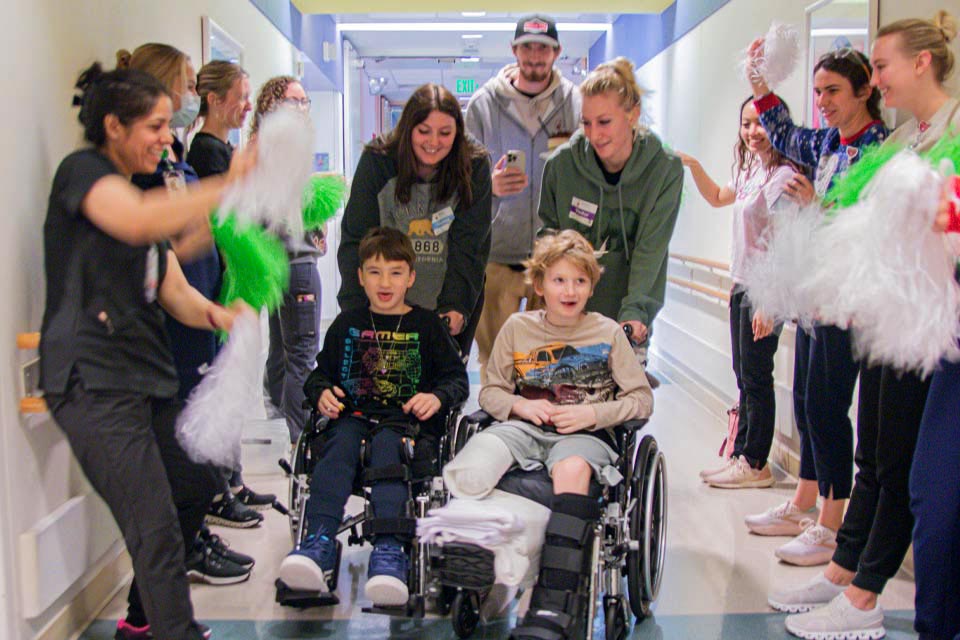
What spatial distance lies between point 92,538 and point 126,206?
131 cm

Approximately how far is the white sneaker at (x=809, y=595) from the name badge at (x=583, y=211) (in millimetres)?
1326

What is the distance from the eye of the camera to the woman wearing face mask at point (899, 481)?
2119 millimetres

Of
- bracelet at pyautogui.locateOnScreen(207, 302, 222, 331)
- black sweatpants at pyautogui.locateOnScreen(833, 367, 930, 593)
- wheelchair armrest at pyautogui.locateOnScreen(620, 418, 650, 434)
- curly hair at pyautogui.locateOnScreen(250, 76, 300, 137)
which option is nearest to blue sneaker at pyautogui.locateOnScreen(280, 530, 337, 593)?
bracelet at pyautogui.locateOnScreen(207, 302, 222, 331)

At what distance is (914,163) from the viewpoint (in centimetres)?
190

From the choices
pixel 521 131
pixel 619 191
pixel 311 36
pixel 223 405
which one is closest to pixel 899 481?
pixel 619 191

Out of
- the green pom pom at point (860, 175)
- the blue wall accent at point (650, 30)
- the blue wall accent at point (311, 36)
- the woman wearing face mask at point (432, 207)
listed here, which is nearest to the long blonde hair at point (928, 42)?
the green pom pom at point (860, 175)

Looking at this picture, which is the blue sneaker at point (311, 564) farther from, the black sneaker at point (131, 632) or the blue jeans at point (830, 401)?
the blue jeans at point (830, 401)

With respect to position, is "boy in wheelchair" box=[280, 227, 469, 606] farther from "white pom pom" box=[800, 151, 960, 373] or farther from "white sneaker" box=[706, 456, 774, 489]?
"white sneaker" box=[706, 456, 774, 489]

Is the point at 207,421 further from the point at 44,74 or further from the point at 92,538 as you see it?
the point at 44,74

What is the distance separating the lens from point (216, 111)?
10.8ft

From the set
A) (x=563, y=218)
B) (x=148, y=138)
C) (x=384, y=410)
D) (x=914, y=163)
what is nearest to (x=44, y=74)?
(x=148, y=138)

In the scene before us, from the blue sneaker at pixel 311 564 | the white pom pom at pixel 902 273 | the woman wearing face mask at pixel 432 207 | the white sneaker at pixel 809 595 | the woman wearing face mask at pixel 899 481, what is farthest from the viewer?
the woman wearing face mask at pixel 432 207

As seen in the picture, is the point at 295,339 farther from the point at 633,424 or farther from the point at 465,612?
the point at 633,424

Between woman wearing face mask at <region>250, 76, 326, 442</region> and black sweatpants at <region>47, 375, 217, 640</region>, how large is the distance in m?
2.12
